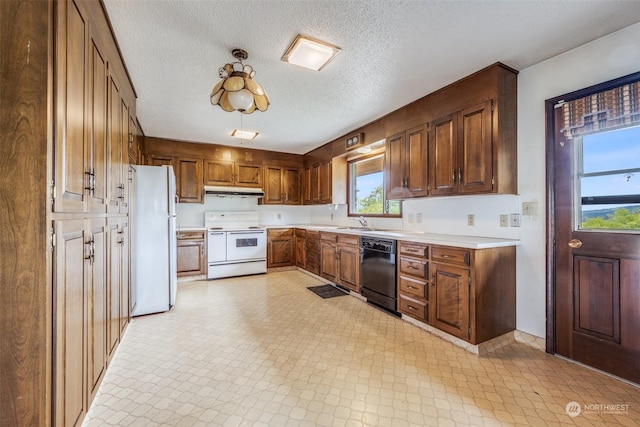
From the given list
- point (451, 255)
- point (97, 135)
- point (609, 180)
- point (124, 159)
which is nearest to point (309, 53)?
point (97, 135)

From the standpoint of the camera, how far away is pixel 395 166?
3.42m

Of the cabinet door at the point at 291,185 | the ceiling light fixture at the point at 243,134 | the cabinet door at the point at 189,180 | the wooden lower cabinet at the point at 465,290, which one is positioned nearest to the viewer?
the wooden lower cabinet at the point at 465,290

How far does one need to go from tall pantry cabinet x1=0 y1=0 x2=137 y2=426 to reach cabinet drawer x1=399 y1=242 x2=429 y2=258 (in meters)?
2.54

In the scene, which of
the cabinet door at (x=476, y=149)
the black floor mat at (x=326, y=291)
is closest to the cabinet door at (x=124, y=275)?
the black floor mat at (x=326, y=291)

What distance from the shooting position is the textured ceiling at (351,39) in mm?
1749

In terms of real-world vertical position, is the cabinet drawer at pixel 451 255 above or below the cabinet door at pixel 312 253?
above

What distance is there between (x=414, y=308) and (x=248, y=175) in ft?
12.8

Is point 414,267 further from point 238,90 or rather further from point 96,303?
point 96,303

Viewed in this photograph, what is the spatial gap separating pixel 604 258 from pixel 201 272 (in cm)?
496

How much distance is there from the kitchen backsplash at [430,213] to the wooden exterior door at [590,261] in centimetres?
28

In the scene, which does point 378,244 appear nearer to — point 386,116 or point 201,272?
point 386,116


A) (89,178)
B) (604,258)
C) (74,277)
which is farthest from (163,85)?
(604,258)

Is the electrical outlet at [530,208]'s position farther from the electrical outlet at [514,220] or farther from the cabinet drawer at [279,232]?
the cabinet drawer at [279,232]

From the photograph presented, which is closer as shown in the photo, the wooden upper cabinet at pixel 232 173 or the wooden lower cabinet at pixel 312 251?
the wooden lower cabinet at pixel 312 251
